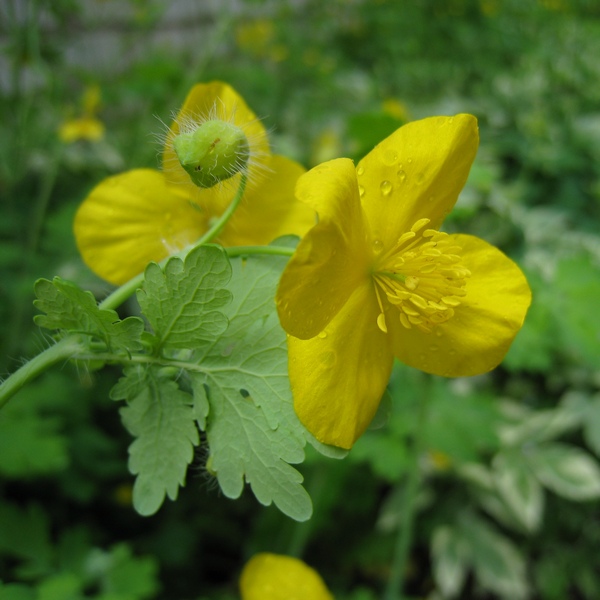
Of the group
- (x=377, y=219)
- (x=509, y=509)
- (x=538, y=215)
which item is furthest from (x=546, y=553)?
(x=377, y=219)

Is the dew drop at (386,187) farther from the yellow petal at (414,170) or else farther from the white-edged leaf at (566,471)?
the white-edged leaf at (566,471)

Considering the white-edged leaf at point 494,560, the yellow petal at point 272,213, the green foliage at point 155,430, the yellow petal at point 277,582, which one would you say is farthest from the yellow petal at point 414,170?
the white-edged leaf at point 494,560

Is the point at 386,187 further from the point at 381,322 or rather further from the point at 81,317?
the point at 81,317

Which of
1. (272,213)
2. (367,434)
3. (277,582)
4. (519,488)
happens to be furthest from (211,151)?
(519,488)

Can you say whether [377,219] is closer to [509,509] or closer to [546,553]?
[509,509]

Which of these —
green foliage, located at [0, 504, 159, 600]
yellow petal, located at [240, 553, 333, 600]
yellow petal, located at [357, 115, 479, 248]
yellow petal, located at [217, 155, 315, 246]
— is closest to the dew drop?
yellow petal, located at [357, 115, 479, 248]

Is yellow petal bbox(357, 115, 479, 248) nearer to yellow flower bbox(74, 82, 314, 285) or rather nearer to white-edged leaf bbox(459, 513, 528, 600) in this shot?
yellow flower bbox(74, 82, 314, 285)
